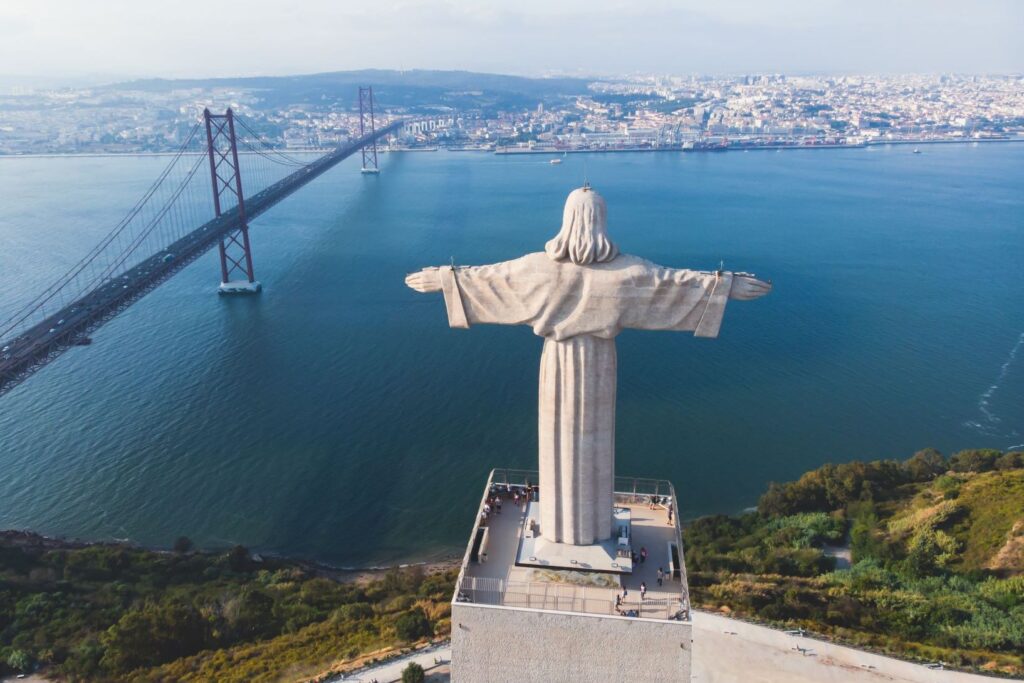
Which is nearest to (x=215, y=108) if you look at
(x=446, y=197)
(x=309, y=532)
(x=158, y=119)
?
(x=158, y=119)

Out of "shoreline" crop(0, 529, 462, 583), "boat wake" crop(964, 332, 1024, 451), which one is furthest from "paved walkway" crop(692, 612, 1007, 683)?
"boat wake" crop(964, 332, 1024, 451)

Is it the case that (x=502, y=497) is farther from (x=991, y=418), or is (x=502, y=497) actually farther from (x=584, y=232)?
(x=991, y=418)

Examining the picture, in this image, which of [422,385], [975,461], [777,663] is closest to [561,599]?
[777,663]

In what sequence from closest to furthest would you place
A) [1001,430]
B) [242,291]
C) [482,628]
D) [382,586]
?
[482,628] < [382,586] < [1001,430] < [242,291]

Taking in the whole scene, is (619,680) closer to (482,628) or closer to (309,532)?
(482,628)

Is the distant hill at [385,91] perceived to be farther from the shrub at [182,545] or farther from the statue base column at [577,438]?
the statue base column at [577,438]
